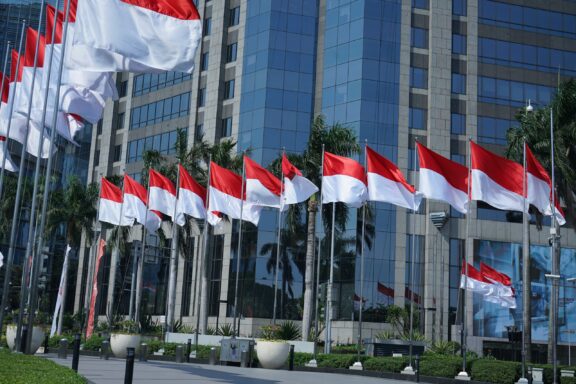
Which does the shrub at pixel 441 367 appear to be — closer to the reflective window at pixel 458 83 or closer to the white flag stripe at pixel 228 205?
the white flag stripe at pixel 228 205

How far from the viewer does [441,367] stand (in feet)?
112

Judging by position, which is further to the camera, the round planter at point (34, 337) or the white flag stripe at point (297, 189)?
the white flag stripe at point (297, 189)

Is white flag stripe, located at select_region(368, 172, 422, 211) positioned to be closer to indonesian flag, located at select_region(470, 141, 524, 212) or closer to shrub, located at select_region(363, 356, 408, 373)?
indonesian flag, located at select_region(470, 141, 524, 212)

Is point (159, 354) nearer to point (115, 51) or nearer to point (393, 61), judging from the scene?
point (115, 51)

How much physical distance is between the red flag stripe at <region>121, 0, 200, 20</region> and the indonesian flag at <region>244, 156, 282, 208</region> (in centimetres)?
1831

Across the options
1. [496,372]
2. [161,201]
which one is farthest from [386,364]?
[161,201]

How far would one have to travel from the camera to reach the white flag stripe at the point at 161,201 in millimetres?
45188

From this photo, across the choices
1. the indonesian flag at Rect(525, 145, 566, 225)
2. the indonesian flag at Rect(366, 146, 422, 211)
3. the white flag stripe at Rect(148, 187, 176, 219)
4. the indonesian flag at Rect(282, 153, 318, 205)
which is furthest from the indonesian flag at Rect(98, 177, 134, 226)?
the indonesian flag at Rect(525, 145, 566, 225)

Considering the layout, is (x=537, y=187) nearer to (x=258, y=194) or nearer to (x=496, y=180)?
(x=496, y=180)

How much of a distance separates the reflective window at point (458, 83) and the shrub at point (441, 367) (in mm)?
38517

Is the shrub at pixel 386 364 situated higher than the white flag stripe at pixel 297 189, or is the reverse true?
the white flag stripe at pixel 297 189

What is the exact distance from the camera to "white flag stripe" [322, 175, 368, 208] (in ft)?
125

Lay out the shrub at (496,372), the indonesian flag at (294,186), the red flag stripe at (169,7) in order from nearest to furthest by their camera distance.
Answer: the red flag stripe at (169,7) < the shrub at (496,372) < the indonesian flag at (294,186)

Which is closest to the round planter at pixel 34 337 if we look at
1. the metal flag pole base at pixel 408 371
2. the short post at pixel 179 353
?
the short post at pixel 179 353
